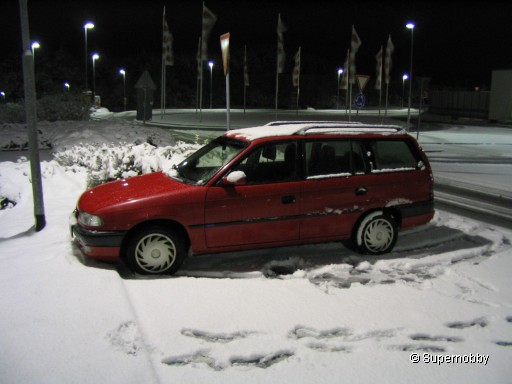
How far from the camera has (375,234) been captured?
6.54 meters

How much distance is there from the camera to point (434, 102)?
52781 millimetres

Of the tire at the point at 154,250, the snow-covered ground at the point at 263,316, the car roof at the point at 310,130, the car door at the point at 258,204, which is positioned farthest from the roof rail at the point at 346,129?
the tire at the point at 154,250

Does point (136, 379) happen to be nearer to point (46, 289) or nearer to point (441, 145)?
point (46, 289)

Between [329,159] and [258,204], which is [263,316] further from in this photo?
[329,159]

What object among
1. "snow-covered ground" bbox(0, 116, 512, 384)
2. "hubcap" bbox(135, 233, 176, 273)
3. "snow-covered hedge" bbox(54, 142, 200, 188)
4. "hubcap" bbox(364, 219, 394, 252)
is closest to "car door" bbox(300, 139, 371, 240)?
"hubcap" bbox(364, 219, 394, 252)

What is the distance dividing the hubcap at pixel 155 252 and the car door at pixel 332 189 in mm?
1494

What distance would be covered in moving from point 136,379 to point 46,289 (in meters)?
1.89

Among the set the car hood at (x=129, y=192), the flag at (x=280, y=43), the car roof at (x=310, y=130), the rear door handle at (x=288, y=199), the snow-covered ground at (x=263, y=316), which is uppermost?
the flag at (x=280, y=43)

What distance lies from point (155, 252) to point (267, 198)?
1.31 m

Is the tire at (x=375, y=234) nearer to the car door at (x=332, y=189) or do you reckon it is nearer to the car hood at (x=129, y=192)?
the car door at (x=332, y=189)

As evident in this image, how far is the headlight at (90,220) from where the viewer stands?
5.55 metres

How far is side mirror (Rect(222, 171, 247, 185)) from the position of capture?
570 centimetres

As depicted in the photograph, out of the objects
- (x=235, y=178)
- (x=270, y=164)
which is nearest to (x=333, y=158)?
(x=270, y=164)

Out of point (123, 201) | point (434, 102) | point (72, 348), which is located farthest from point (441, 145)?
point (434, 102)
